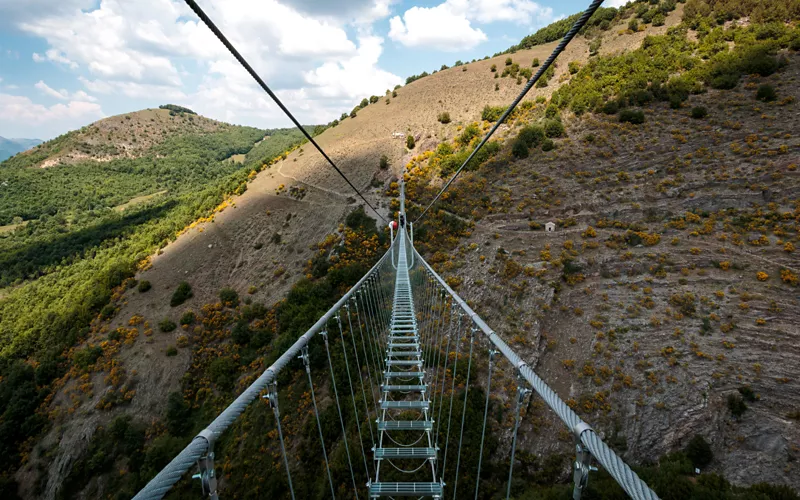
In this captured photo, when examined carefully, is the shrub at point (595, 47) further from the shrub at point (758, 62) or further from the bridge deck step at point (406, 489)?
the bridge deck step at point (406, 489)

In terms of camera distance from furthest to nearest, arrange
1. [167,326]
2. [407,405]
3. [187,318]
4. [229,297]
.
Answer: [229,297] → [187,318] → [167,326] → [407,405]

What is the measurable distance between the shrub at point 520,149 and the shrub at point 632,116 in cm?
503

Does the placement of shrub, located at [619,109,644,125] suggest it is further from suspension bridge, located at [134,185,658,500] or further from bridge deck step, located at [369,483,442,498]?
bridge deck step, located at [369,483,442,498]

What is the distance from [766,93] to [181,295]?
30.9 metres

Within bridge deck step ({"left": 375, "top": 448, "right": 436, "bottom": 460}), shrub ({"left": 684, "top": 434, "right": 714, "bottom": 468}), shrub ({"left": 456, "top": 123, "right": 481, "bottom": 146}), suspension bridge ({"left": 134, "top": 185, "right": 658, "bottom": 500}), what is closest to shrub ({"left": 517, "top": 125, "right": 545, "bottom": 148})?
shrub ({"left": 456, "top": 123, "right": 481, "bottom": 146})

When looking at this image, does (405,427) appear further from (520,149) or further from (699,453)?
(520,149)

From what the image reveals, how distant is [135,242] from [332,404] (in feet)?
92.4

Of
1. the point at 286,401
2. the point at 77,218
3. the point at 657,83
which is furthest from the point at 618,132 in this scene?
Result: the point at 77,218

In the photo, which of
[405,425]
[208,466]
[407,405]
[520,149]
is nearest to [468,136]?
[520,149]

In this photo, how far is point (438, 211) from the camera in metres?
18.0

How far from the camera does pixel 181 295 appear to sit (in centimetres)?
1833

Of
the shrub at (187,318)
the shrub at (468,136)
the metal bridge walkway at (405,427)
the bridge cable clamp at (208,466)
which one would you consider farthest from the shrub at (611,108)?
the shrub at (187,318)

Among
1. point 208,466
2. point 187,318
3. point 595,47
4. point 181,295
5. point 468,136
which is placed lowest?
point 187,318

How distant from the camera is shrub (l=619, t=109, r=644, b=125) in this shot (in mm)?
16766
